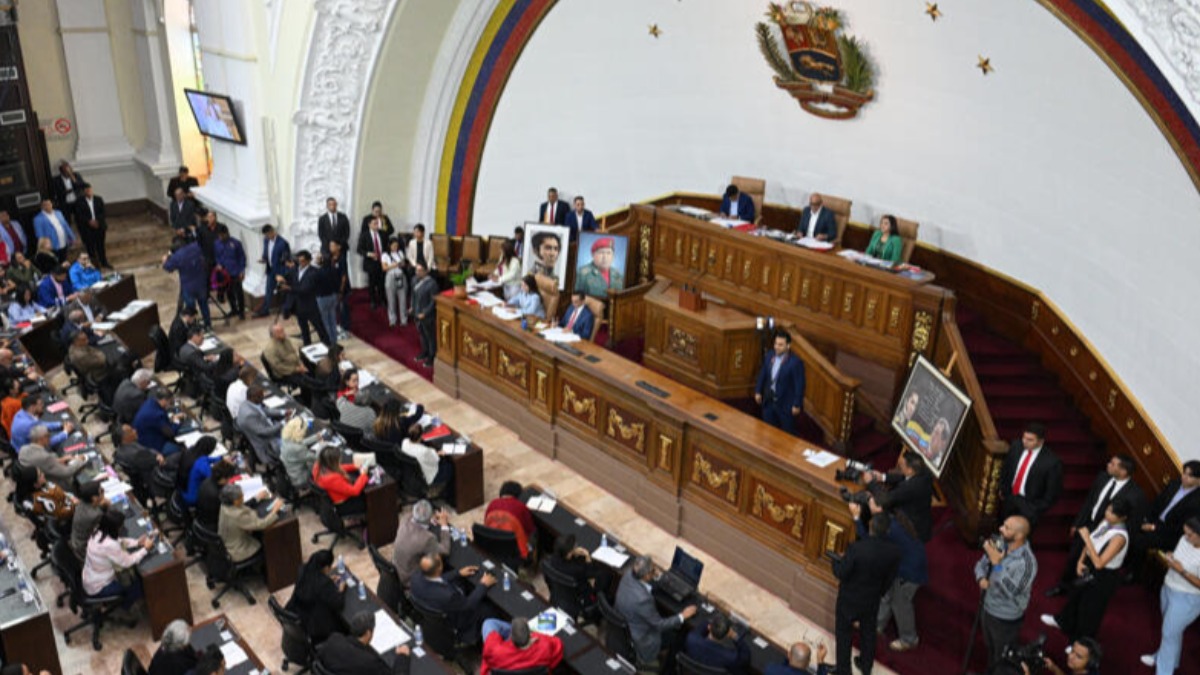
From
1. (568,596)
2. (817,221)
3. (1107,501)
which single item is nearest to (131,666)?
(568,596)

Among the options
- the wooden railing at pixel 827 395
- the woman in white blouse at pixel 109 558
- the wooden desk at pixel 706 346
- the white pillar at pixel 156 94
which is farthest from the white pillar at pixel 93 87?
the wooden railing at pixel 827 395

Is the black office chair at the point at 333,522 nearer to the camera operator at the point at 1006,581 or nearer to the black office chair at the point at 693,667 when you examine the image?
the black office chair at the point at 693,667

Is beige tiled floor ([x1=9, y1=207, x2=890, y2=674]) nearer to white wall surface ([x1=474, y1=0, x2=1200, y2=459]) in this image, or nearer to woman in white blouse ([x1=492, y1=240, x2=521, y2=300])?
woman in white blouse ([x1=492, y1=240, x2=521, y2=300])

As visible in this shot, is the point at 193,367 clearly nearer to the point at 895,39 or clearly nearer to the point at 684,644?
the point at 684,644


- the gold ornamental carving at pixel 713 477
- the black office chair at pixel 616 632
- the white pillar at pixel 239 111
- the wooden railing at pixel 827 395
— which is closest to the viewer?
the black office chair at pixel 616 632

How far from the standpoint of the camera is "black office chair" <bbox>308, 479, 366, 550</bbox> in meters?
8.41

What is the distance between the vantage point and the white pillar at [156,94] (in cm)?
1722

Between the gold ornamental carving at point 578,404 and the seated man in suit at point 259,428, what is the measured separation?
2749 millimetres

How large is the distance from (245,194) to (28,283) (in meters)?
3.08

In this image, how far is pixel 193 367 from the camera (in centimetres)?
1072

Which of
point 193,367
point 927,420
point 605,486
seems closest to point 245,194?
point 193,367

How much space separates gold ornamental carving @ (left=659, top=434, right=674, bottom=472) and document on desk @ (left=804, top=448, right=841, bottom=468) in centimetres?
136

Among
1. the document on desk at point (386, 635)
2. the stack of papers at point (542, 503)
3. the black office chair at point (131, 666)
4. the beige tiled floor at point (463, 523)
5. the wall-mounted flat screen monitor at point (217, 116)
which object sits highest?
the wall-mounted flat screen monitor at point (217, 116)

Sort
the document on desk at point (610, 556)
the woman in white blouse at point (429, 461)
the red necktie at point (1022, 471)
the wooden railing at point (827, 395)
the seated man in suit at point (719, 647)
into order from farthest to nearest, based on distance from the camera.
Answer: the wooden railing at point (827, 395) < the woman in white blouse at point (429, 461) < the red necktie at point (1022, 471) < the document on desk at point (610, 556) < the seated man in suit at point (719, 647)
